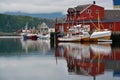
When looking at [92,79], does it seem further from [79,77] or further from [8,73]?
[8,73]

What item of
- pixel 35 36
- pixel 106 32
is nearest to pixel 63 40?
pixel 106 32

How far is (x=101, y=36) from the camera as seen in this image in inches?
2603

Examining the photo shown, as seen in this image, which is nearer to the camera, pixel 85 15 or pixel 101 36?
pixel 101 36

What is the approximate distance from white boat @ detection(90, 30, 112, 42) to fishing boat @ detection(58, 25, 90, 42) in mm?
1360

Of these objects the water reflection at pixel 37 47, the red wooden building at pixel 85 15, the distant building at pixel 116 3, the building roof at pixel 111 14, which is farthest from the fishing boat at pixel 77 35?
the distant building at pixel 116 3

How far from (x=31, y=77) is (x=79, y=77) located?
2620 millimetres

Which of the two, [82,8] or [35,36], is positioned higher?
[82,8]

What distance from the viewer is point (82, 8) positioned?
8362cm

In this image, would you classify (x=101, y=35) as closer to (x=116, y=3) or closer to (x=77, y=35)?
(x=77, y=35)

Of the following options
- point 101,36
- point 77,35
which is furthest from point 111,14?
point 101,36

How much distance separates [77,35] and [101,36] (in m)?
5.60

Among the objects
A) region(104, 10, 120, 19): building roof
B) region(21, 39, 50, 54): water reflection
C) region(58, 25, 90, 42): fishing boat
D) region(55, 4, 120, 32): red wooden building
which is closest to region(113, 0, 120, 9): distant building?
region(21, 39, 50, 54): water reflection

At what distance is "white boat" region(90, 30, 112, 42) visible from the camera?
213ft

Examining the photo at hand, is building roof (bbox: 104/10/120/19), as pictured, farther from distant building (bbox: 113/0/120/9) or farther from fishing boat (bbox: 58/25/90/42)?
distant building (bbox: 113/0/120/9)
